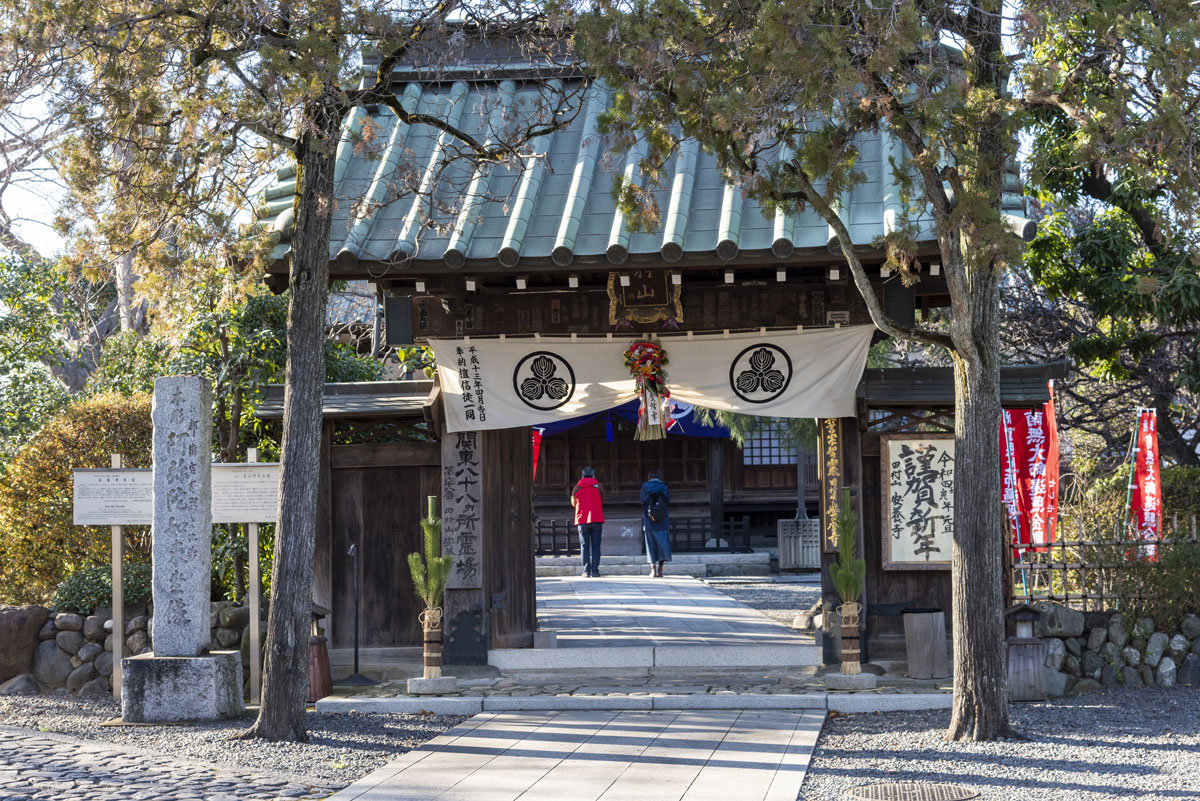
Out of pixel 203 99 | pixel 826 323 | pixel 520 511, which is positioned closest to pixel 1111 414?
pixel 826 323

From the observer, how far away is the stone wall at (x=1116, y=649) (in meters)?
10.1

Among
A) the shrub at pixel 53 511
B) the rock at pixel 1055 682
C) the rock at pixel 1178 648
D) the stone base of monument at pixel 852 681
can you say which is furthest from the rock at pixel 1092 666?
the shrub at pixel 53 511

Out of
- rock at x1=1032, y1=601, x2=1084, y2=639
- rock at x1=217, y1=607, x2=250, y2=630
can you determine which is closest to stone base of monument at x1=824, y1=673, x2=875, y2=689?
rock at x1=1032, y1=601, x2=1084, y2=639

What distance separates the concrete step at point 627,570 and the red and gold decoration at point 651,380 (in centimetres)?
1066

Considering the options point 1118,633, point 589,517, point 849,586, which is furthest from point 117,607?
point 589,517

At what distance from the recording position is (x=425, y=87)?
493 inches

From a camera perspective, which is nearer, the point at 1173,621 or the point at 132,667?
the point at 132,667

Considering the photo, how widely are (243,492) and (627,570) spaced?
39.5 feet

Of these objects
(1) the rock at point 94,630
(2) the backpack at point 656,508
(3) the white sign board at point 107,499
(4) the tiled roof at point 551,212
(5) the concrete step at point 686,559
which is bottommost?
(5) the concrete step at point 686,559

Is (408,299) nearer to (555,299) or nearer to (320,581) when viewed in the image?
(555,299)

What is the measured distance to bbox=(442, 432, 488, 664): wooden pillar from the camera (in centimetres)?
1048

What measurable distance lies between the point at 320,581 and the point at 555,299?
11.9 feet

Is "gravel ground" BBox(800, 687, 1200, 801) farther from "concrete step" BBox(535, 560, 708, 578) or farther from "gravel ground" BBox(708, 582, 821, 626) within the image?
"concrete step" BBox(535, 560, 708, 578)

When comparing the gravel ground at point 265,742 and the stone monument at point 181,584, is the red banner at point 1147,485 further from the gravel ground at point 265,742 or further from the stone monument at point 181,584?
the stone monument at point 181,584
